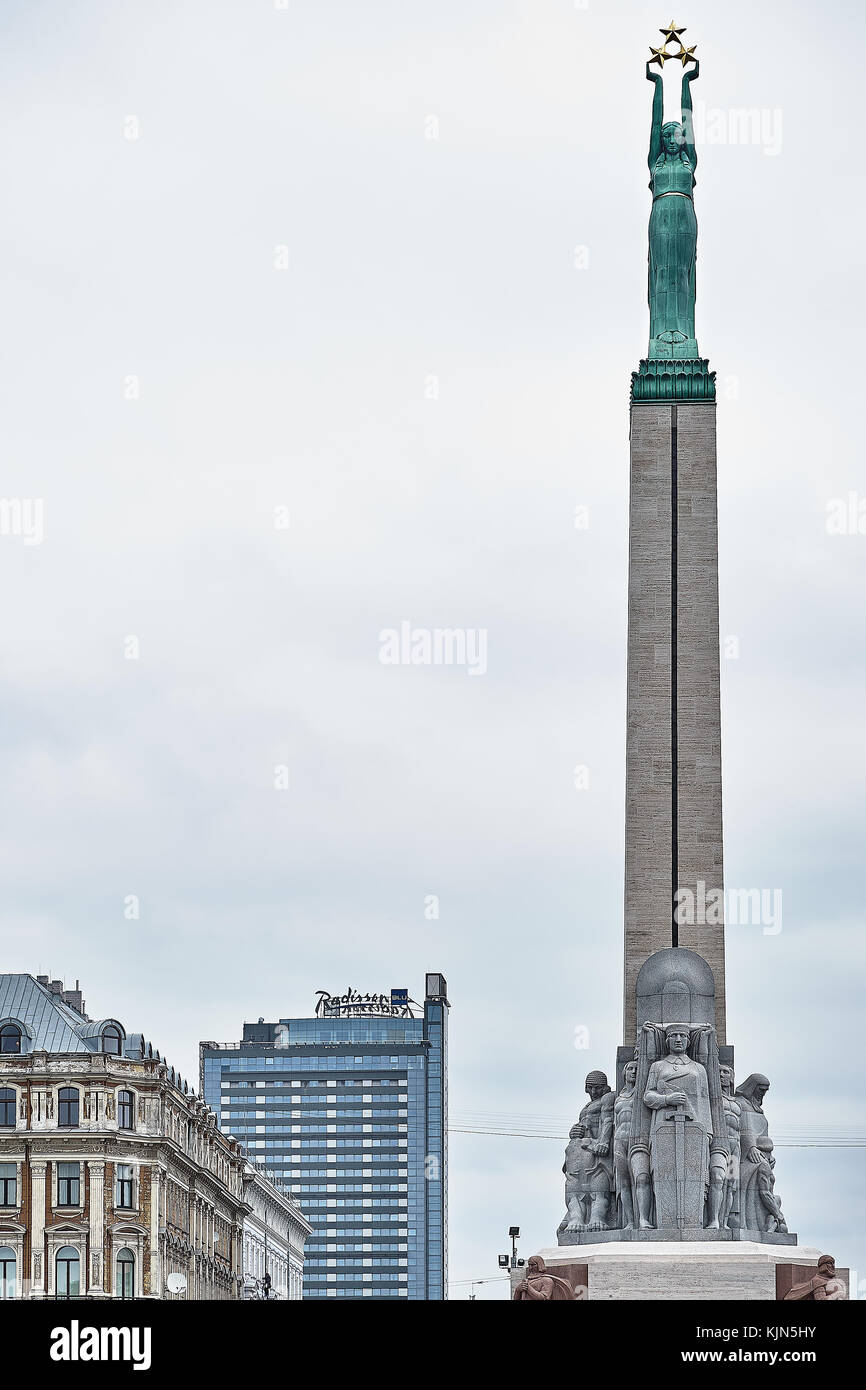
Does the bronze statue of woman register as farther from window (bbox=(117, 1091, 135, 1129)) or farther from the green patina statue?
window (bbox=(117, 1091, 135, 1129))

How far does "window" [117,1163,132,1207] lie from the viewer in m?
84.1

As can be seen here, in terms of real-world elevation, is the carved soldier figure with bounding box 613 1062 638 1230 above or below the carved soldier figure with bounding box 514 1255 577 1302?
above

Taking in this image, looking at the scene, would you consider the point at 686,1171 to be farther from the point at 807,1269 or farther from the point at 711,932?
the point at 711,932

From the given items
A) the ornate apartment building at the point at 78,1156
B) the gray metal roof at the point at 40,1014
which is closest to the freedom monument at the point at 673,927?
the ornate apartment building at the point at 78,1156

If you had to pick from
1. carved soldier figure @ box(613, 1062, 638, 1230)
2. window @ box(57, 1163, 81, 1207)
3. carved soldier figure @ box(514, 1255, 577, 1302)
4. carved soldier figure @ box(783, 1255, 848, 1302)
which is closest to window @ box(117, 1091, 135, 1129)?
window @ box(57, 1163, 81, 1207)

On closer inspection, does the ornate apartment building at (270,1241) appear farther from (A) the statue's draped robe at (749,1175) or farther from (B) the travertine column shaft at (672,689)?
(A) the statue's draped robe at (749,1175)

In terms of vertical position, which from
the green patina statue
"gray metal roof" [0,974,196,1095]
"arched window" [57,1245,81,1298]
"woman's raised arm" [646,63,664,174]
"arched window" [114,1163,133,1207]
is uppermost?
"woman's raised arm" [646,63,664,174]

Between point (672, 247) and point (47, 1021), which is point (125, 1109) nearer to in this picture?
point (47, 1021)

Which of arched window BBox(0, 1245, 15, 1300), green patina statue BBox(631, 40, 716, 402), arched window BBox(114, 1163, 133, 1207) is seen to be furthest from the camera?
arched window BBox(114, 1163, 133, 1207)

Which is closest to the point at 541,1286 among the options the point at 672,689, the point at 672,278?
the point at 672,689

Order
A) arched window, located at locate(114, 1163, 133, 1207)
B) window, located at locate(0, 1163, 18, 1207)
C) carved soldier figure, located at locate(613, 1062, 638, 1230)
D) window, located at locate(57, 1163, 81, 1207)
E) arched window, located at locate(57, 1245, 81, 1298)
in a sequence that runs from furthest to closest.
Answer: arched window, located at locate(114, 1163, 133, 1207) → window, located at locate(57, 1163, 81, 1207) → window, located at locate(0, 1163, 18, 1207) → arched window, located at locate(57, 1245, 81, 1298) → carved soldier figure, located at locate(613, 1062, 638, 1230)

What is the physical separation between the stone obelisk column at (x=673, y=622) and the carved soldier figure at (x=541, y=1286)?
1182cm

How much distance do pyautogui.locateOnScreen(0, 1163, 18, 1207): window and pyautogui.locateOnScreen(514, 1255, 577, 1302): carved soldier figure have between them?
128 feet
